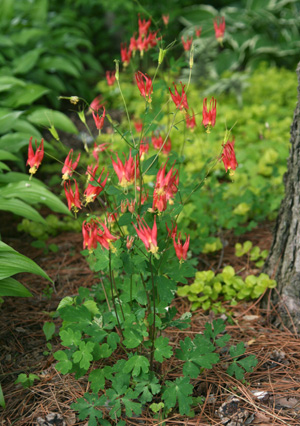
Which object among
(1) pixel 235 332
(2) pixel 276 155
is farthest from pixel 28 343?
(2) pixel 276 155

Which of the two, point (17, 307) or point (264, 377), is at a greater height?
point (264, 377)

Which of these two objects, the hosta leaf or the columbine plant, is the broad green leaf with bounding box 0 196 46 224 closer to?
the hosta leaf

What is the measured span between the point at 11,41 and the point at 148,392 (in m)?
3.87

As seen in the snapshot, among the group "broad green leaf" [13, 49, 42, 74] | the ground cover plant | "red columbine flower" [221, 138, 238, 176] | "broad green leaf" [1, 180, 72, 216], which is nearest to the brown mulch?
the ground cover plant

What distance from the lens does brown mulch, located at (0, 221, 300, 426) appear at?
1528 mm

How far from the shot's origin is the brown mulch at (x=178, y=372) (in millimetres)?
1528

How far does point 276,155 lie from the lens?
10.3 ft

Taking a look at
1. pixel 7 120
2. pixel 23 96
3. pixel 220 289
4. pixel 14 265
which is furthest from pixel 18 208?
pixel 23 96

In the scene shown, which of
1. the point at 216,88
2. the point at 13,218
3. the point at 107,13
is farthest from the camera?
the point at 107,13

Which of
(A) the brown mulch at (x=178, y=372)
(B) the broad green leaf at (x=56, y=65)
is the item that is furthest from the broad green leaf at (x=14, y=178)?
(B) the broad green leaf at (x=56, y=65)

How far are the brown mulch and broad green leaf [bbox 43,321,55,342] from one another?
0.05 meters

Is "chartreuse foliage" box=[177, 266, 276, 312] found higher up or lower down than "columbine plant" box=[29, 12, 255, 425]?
lower down

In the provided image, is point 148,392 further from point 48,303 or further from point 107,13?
point 107,13

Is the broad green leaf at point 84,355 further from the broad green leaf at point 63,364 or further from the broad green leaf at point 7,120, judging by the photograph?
the broad green leaf at point 7,120
